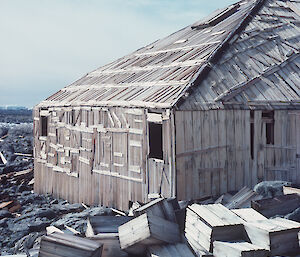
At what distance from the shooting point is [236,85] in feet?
47.5

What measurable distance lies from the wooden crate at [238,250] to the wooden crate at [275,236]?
0.23 metres

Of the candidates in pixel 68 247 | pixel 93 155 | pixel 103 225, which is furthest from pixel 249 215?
pixel 93 155

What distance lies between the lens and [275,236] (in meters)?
7.64

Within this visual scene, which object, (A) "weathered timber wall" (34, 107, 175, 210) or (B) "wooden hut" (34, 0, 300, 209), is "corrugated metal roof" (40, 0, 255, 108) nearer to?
(B) "wooden hut" (34, 0, 300, 209)

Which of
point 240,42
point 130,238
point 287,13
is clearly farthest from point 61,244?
point 287,13

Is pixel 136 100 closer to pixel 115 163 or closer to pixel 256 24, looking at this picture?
pixel 115 163

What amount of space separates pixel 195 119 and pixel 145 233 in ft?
18.3

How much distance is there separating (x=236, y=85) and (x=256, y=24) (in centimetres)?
456

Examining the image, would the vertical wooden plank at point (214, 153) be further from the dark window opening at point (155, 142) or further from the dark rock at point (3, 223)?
the dark rock at point (3, 223)

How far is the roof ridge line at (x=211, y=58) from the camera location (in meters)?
13.2

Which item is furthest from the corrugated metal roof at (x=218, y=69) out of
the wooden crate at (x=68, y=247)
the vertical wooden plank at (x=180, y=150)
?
the wooden crate at (x=68, y=247)

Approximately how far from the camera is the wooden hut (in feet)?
43.8

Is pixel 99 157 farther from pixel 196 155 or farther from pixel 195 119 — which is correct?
pixel 195 119

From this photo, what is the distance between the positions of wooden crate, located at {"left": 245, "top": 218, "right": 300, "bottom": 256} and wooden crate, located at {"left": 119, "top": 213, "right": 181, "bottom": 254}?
1542 millimetres
